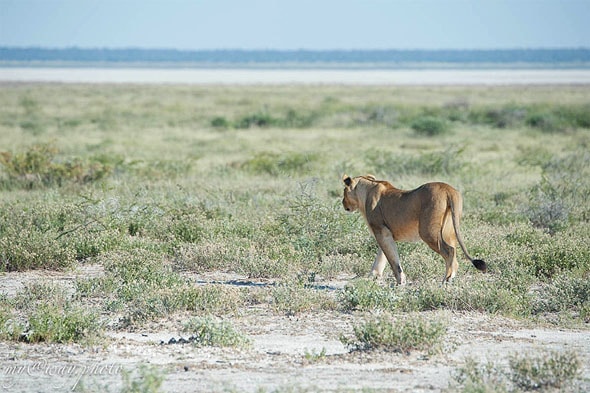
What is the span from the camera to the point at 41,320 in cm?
786

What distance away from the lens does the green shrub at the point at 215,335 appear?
7566mm

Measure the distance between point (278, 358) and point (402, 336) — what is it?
103 cm

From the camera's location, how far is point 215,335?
298 inches

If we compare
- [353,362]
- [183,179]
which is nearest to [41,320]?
[353,362]

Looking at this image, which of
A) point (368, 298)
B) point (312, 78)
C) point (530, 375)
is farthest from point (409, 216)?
point (312, 78)

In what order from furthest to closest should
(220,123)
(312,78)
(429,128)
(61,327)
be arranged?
(312,78) < (220,123) < (429,128) < (61,327)

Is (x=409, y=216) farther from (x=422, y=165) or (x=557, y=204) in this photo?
(x=422, y=165)

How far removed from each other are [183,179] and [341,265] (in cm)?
859

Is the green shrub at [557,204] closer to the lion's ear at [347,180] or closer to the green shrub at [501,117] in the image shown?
the lion's ear at [347,180]

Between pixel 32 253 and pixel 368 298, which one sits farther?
pixel 32 253

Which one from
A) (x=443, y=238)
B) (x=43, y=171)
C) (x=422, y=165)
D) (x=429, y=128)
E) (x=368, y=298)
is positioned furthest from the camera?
(x=429, y=128)

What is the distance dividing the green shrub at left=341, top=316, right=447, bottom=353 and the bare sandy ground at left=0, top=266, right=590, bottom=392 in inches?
3.2

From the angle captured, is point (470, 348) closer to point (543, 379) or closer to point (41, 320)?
point (543, 379)

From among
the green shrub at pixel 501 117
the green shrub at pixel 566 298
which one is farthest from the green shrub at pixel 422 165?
the green shrub at pixel 501 117
